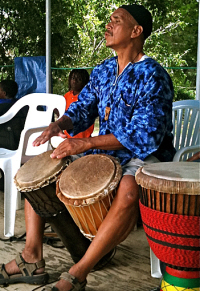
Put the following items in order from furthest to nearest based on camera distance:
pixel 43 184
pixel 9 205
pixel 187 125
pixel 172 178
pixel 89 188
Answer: pixel 187 125 < pixel 9 205 < pixel 43 184 < pixel 89 188 < pixel 172 178

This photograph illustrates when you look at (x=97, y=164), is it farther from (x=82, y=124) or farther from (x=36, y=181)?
(x=82, y=124)

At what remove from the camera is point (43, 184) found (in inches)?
84.7

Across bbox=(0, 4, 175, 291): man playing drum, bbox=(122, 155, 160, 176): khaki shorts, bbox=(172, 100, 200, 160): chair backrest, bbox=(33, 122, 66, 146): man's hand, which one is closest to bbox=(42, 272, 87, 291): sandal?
bbox=(0, 4, 175, 291): man playing drum

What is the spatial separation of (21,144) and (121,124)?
3.07 feet

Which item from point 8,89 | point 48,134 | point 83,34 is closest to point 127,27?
point 48,134

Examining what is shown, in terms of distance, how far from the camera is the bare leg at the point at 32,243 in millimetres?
2252

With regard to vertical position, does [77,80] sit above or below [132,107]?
below

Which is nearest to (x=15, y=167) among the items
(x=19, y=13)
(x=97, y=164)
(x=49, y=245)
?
(x=49, y=245)

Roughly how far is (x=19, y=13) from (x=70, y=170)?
9.04 metres

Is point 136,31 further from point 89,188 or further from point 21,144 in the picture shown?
point 21,144

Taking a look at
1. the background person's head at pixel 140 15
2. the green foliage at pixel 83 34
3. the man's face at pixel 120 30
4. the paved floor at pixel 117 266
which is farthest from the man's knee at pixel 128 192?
the green foliage at pixel 83 34

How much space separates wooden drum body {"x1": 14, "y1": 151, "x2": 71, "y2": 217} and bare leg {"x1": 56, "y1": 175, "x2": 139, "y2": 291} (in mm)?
328

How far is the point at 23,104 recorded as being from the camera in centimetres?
351

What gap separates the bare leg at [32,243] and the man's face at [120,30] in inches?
41.3
